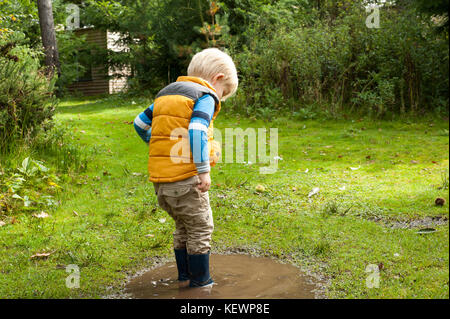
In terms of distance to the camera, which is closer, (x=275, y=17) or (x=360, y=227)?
(x=360, y=227)

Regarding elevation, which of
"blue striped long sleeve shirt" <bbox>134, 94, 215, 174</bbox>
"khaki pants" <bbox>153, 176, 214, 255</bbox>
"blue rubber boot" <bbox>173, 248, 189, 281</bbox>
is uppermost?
"blue striped long sleeve shirt" <bbox>134, 94, 215, 174</bbox>

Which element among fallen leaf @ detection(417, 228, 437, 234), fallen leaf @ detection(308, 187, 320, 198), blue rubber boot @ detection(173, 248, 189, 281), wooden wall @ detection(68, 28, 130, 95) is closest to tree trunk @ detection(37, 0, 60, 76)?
wooden wall @ detection(68, 28, 130, 95)

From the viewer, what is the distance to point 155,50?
13461mm

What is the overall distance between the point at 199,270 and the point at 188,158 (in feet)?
2.47

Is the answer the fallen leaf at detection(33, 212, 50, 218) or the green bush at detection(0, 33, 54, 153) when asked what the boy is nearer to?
the fallen leaf at detection(33, 212, 50, 218)

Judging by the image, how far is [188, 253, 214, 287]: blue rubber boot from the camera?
2.94 metres

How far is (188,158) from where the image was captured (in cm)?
285

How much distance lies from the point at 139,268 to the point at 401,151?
175 inches

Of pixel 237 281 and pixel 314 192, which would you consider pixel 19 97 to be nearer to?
pixel 314 192

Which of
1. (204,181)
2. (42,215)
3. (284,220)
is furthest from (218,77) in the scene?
(42,215)

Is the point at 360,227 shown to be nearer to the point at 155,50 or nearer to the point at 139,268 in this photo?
the point at 139,268

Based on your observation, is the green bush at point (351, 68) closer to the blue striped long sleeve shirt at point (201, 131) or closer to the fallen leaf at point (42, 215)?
the fallen leaf at point (42, 215)

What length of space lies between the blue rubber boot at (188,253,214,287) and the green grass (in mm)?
580
